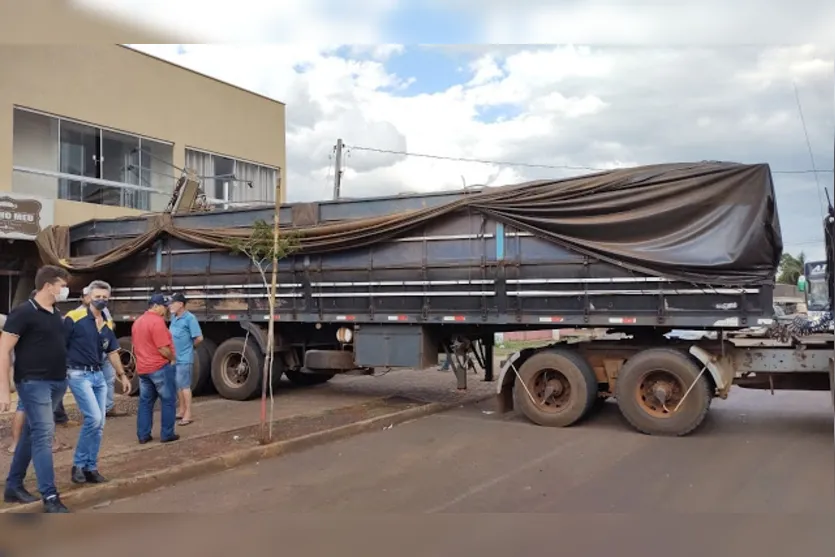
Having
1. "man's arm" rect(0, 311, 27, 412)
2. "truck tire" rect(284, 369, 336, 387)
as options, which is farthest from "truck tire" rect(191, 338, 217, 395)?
"man's arm" rect(0, 311, 27, 412)

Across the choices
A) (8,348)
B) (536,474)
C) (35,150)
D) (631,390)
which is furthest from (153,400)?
(35,150)

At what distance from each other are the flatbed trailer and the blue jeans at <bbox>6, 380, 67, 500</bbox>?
512 centimetres

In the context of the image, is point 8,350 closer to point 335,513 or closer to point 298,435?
point 335,513

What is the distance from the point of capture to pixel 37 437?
203 inches

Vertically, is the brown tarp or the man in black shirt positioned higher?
the brown tarp

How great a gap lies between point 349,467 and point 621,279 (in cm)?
391

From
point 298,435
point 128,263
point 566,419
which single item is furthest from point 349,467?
point 128,263

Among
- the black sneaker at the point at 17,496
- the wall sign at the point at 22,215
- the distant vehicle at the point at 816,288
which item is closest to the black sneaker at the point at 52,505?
the black sneaker at the point at 17,496

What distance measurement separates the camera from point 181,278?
11.4 m

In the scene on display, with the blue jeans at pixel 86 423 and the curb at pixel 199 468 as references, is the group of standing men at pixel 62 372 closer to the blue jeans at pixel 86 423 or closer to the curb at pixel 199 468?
the blue jeans at pixel 86 423

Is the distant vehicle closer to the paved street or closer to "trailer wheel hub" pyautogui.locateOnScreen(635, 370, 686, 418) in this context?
the paved street

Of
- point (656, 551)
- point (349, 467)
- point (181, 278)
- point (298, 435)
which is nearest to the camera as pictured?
point (656, 551)

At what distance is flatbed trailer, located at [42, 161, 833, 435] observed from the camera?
316 inches

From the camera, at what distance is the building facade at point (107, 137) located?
45.5ft
